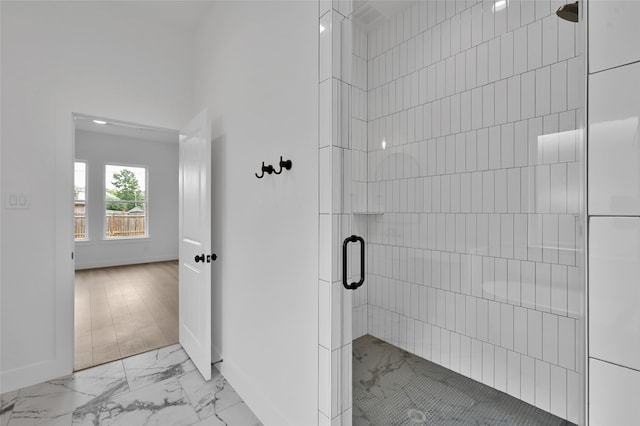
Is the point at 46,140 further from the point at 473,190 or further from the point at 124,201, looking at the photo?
the point at 124,201

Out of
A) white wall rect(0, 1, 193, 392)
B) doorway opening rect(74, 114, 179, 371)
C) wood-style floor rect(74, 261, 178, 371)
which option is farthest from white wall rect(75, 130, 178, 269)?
white wall rect(0, 1, 193, 392)

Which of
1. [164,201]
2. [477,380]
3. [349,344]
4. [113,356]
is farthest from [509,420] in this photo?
[164,201]

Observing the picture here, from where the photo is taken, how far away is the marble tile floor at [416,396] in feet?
3.59

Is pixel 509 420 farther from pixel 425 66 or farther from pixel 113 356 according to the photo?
pixel 113 356

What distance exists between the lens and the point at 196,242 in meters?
2.31

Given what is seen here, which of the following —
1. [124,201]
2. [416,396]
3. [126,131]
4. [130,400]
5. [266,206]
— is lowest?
[130,400]

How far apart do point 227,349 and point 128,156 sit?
599cm

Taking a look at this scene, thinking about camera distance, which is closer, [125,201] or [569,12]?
[569,12]

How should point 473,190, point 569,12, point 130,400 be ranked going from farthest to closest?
point 130,400 → point 473,190 → point 569,12

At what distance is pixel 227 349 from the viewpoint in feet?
7.00

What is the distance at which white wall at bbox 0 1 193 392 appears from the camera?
2.00 meters

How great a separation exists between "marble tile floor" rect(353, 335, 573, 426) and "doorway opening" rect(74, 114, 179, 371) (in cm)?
275

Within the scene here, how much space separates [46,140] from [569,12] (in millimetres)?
3069

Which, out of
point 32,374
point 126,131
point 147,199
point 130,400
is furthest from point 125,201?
point 130,400
